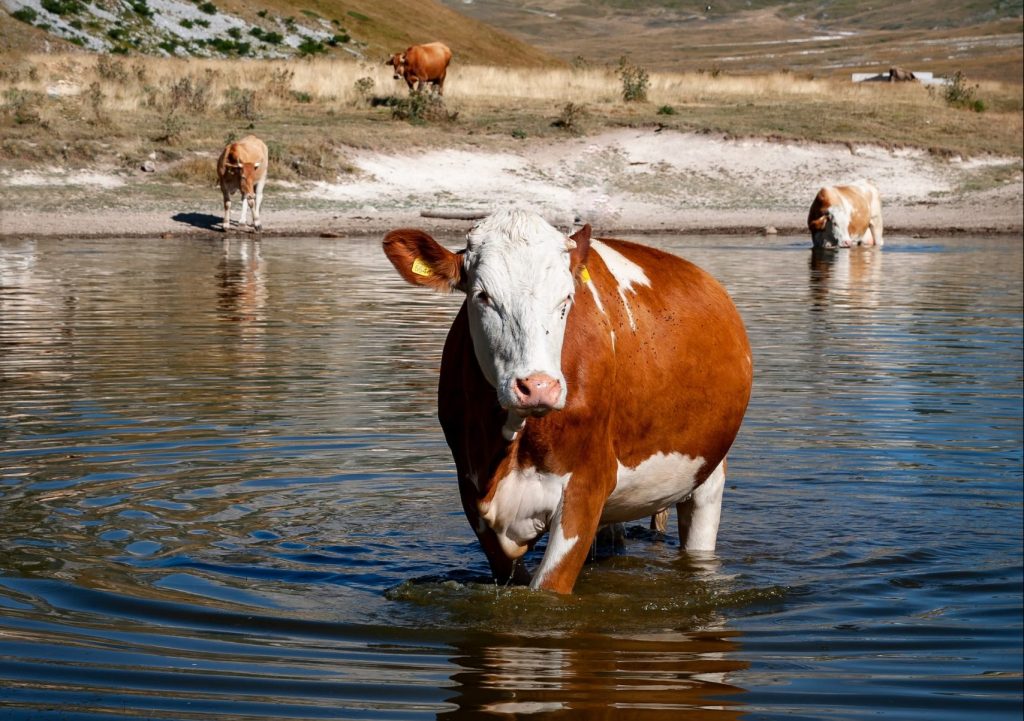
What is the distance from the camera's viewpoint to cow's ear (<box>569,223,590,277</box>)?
5441 mm

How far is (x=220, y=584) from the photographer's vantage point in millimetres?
6324

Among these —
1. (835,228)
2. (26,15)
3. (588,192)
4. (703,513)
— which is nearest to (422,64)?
(588,192)

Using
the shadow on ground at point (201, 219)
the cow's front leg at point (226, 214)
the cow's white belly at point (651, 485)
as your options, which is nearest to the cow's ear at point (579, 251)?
the cow's white belly at point (651, 485)

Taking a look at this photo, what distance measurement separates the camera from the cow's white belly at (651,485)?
19.8ft

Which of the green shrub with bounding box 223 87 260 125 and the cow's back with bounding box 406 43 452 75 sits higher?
the cow's back with bounding box 406 43 452 75

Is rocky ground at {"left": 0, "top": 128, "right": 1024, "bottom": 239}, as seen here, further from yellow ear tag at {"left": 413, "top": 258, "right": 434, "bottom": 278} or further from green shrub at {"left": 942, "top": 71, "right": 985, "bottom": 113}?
yellow ear tag at {"left": 413, "top": 258, "right": 434, "bottom": 278}

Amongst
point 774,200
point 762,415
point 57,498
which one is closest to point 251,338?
point 762,415

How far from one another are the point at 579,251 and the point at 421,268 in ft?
1.81

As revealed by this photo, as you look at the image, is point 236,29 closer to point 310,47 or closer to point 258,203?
point 310,47

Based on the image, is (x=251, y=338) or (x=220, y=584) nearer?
(x=220, y=584)

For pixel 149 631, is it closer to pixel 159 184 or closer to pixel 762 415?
pixel 762 415

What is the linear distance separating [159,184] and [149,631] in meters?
23.8

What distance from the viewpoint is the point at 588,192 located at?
31.2 m

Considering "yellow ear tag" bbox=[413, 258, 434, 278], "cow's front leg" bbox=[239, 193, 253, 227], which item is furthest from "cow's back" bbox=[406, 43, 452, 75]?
"yellow ear tag" bbox=[413, 258, 434, 278]
